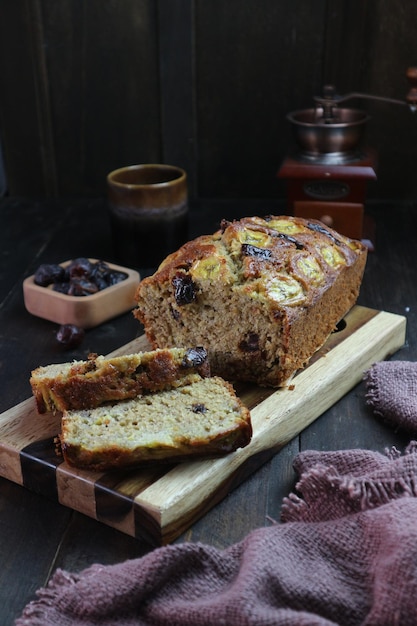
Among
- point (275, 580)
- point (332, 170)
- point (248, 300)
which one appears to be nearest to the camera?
point (275, 580)

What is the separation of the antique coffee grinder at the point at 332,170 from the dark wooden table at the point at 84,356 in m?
0.29

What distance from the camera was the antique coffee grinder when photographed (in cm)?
363

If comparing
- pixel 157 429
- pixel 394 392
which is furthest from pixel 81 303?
pixel 394 392

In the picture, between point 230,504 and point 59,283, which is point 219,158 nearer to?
point 59,283

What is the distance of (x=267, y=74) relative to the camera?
14.1 ft

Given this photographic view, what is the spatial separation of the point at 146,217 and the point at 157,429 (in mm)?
1627

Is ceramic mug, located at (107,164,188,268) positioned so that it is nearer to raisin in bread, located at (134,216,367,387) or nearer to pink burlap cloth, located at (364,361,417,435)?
raisin in bread, located at (134,216,367,387)

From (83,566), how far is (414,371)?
1.21 meters

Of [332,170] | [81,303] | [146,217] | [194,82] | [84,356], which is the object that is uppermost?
[194,82]

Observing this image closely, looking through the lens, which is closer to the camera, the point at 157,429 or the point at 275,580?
the point at 275,580

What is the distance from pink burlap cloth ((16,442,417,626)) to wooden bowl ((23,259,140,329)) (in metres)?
1.40

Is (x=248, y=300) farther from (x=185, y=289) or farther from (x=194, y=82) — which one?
(x=194, y=82)

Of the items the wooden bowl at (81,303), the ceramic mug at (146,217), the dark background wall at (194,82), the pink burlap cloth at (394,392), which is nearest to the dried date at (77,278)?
the wooden bowl at (81,303)

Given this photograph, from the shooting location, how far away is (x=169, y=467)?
2025 mm
